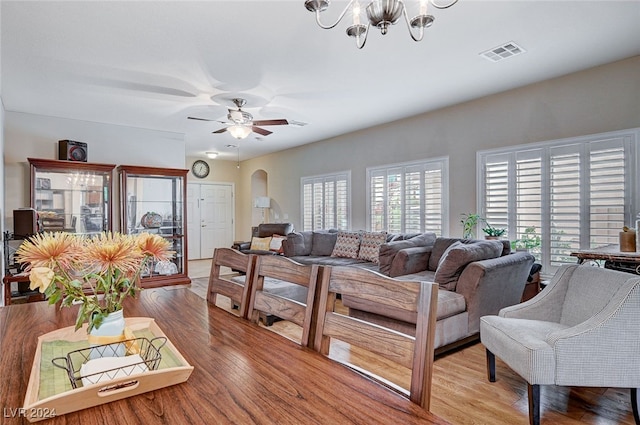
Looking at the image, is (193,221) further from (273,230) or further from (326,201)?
(326,201)

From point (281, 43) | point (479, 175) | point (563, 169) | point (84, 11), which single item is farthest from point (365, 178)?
point (84, 11)

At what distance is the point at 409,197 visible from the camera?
5.27 metres

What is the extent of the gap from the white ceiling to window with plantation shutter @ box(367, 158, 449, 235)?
92 centimetres

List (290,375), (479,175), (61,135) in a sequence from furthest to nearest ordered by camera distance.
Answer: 1. (61,135)
2. (479,175)
3. (290,375)

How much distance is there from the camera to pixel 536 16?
8.38ft

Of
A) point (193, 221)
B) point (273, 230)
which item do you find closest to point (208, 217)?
point (193, 221)

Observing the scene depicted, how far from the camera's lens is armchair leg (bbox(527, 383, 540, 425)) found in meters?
1.88

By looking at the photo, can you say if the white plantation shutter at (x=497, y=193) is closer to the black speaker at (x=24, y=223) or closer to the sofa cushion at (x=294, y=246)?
the sofa cushion at (x=294, y=246)

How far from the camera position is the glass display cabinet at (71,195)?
4.68 metres

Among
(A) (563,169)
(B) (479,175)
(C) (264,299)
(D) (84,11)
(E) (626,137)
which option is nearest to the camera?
(C) (264,299)

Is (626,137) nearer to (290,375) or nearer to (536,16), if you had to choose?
(536,16)

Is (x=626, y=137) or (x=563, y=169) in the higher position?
(x=626, y=137)

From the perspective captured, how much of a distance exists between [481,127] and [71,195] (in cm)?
563

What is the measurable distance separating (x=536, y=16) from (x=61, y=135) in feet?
19.2
